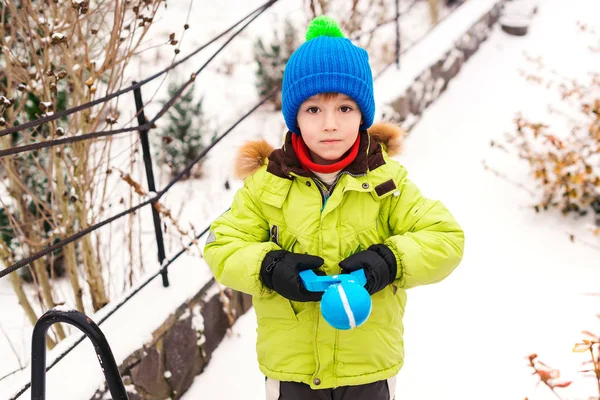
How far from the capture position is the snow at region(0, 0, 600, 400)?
100 inches

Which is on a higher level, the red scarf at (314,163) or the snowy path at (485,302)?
the red scarf at (314,163)

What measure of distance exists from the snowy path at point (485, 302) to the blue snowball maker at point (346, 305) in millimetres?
1309

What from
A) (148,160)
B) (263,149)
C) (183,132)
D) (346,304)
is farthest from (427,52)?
(346,304)

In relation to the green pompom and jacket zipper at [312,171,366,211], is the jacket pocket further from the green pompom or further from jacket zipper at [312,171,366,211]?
the green pompom

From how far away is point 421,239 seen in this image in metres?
1.64

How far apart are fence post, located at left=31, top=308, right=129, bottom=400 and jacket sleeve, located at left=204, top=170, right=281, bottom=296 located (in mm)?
390

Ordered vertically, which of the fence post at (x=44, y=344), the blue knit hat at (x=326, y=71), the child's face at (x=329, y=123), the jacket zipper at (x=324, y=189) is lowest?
the fence post at (x=44, y=344)

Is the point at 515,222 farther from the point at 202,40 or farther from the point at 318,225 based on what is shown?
the point at 202,40

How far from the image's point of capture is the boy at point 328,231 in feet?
5.36

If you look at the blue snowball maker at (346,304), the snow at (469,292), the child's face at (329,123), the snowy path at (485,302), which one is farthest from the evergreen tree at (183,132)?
the blue snowball maker at (346,304)

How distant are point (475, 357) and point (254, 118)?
6149 mm

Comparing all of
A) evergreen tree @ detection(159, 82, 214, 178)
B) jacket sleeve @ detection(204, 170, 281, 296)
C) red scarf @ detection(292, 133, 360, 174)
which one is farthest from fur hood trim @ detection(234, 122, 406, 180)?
evergreen tree @ detection(159, 82, 214, 178)

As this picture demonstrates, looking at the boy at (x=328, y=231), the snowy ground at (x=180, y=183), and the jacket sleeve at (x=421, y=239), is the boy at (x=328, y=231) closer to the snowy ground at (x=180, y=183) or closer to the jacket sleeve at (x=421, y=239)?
the jacket sleeve at (x=421, y=239)

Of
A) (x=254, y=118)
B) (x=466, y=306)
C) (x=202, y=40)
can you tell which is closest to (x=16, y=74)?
(x=466, y=306)
